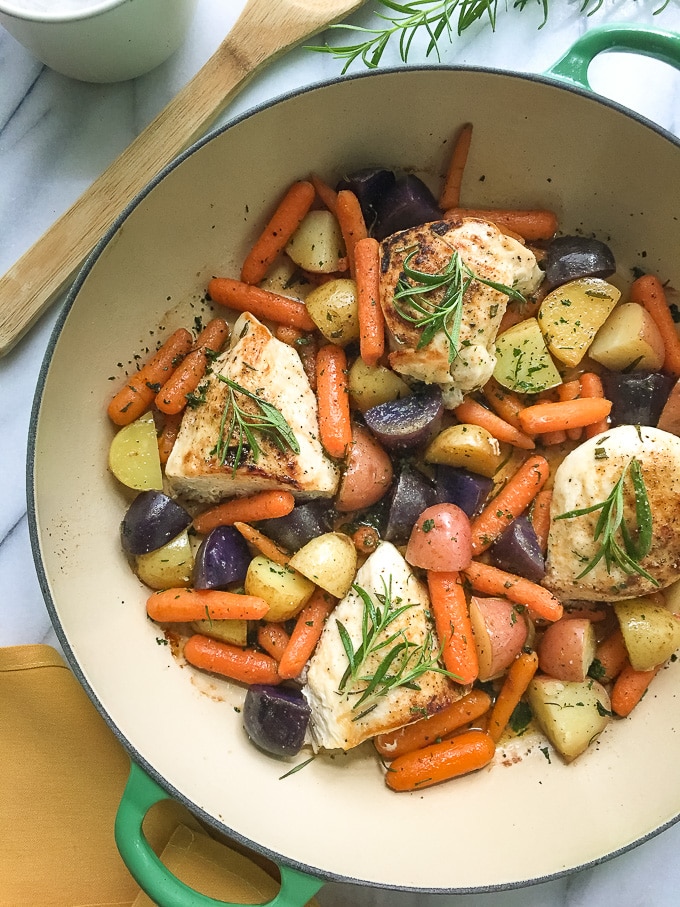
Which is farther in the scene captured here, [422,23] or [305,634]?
[305,634]

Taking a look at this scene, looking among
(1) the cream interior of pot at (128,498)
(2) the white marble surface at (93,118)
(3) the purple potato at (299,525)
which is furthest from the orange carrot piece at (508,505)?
(2) the white marble surface at (93,118)

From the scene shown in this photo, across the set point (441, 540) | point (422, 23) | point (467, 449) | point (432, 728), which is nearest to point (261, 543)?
point (441, 540)

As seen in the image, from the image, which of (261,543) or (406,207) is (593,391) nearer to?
(406,207)

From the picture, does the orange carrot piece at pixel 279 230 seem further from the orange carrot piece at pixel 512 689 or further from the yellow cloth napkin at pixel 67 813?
the orange carrot piece at pixel 512 689

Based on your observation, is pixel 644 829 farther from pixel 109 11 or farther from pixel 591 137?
pixel 109 11

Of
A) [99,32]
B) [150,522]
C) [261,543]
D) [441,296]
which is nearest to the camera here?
[99,32]

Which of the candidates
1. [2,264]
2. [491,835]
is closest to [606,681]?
[491,835]
